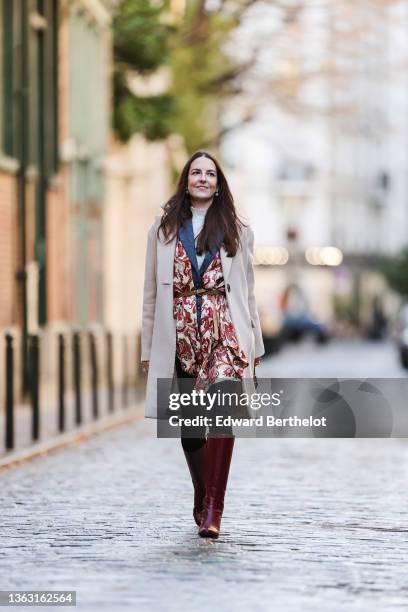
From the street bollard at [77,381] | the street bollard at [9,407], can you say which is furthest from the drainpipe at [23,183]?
the street bollard at [9,407]

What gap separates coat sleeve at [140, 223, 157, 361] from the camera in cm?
966

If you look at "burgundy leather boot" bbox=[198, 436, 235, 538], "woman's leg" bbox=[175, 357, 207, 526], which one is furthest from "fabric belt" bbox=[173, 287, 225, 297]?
"burgundy leather boot" bbox=[198, 436, 235, 538]

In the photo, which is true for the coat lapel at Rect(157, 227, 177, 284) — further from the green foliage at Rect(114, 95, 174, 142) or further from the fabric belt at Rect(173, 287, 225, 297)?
the green foliage at Rect(114, 95, 174, 142)

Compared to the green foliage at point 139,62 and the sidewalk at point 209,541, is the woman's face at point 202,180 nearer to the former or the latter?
the sidewalk at point 209,541

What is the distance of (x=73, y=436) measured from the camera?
17.7 m

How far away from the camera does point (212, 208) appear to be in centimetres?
972

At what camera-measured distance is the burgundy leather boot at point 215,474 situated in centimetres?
952

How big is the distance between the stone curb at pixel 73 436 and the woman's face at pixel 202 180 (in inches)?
198

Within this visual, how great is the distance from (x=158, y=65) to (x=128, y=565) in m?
24.6

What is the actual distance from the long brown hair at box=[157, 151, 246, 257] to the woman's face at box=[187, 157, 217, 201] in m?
0.04

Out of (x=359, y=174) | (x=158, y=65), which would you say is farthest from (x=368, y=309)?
(x=158, y=65)

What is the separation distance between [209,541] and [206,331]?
1.04m

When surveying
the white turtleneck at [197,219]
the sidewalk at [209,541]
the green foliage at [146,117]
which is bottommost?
the sidewalk at [209,541]

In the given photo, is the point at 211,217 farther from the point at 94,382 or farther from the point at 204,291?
the point at 94,382
